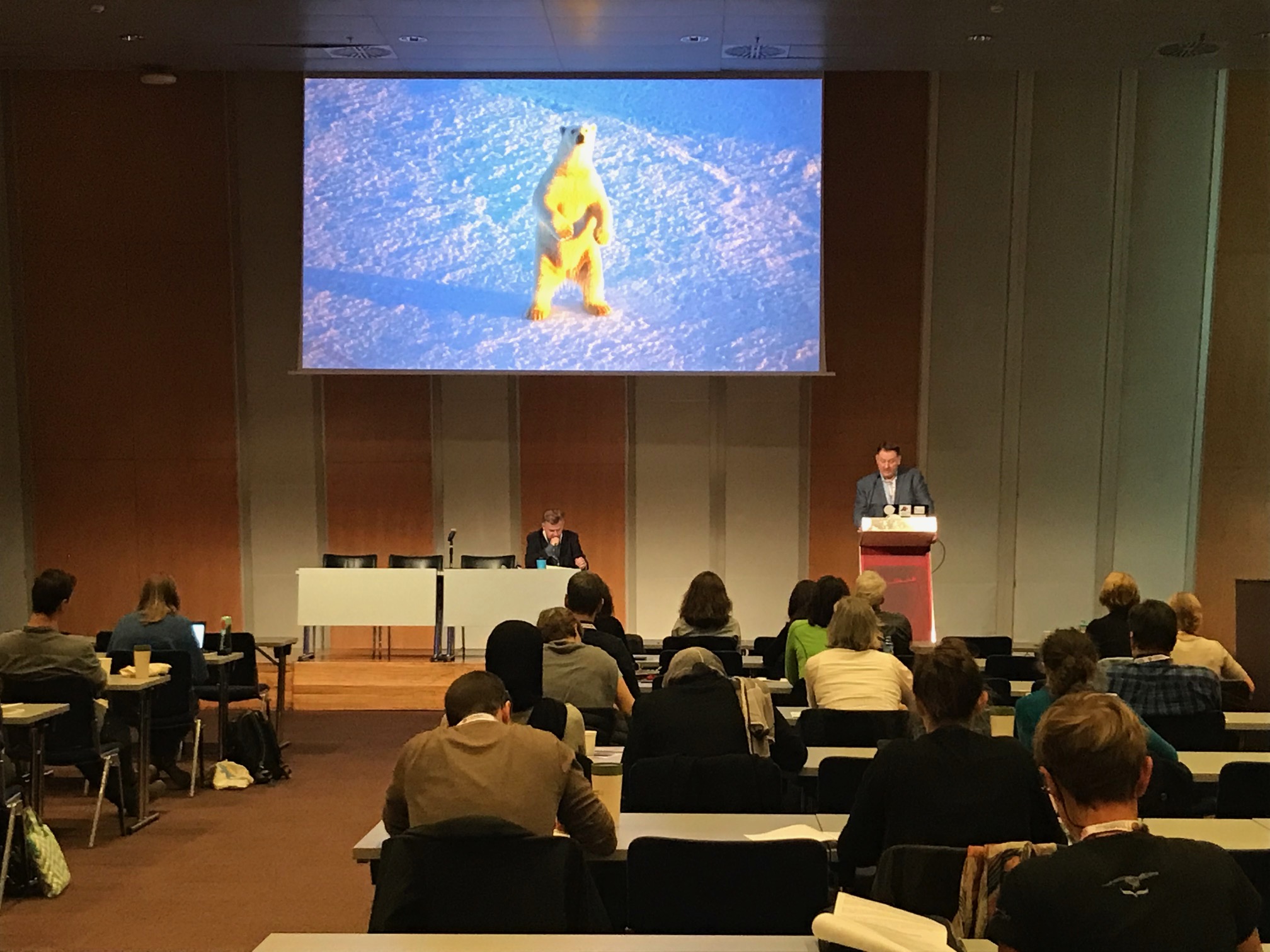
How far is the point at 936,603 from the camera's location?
10625 millimetres

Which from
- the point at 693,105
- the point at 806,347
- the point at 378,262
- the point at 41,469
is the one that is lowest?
the point at 41,469

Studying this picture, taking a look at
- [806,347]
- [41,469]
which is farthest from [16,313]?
[806,347]

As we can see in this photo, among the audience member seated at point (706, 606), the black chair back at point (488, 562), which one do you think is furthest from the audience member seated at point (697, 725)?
the black chair back at point (488, 562)

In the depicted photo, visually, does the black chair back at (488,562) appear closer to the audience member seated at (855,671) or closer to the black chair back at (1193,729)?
the audience member seated at (855,671)

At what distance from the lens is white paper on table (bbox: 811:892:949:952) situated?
1.93 m

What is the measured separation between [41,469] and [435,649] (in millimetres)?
4354

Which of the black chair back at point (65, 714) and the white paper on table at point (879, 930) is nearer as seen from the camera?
the white paper on table at point (879, 930)

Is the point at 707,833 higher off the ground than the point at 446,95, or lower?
lower

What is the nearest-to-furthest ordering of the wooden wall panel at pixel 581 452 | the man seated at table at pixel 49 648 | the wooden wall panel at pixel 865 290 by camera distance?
the man seated at table at pixel 49 648, the wooden wall panel at pixel 865 290, the wooden wall panel at pixel 581 452

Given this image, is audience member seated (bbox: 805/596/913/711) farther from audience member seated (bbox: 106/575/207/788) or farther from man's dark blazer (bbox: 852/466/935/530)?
man's dark blazer (bbox: 852/466/935/530)

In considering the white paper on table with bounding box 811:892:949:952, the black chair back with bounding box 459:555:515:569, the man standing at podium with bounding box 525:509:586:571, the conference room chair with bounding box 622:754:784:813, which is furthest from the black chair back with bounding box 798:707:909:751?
the black chair back with bounding box 459:555:515:569

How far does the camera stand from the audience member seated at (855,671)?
15.3 ft

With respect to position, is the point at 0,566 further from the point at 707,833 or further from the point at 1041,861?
the point at 1041,861

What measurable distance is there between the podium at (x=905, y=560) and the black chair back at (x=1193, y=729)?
3.78 meters
